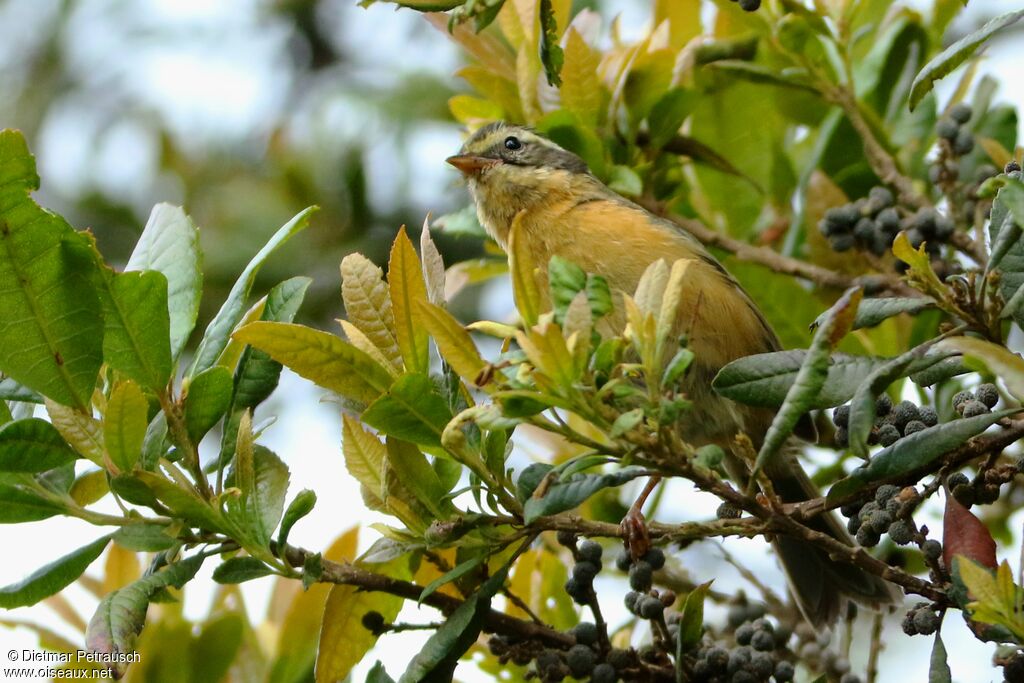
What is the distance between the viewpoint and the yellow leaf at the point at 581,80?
13.2 feet

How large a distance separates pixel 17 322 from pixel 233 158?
198 inches

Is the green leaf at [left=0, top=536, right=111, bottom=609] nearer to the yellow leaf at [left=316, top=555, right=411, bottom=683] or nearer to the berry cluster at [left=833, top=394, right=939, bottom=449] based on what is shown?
the yellow leaf at [left=316, top=555, right=411, bottom=683]

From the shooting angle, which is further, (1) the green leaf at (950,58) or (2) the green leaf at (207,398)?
(2) the green leaf at (207,398)

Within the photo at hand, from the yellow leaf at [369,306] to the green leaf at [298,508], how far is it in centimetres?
36

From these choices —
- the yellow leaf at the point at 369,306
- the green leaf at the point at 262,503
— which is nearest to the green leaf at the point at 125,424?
the green leaf at the point at 262,503

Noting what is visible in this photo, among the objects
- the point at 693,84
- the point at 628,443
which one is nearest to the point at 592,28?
the point at 693,84

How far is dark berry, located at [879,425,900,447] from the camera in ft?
8.67

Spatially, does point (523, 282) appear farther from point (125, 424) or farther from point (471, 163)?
point (471, 163)

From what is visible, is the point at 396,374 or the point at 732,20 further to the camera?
the point at 732,20

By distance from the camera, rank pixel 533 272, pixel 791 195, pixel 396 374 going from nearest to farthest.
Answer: pixel 533 272
pixel 396 374
pixel 791 195

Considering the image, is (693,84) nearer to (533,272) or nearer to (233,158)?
(533,272)

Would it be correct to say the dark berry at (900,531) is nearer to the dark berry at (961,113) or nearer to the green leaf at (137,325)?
the green leaf at (137,325)

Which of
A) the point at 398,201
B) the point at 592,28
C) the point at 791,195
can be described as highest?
the point at 592,28

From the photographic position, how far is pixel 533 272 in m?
2.46
